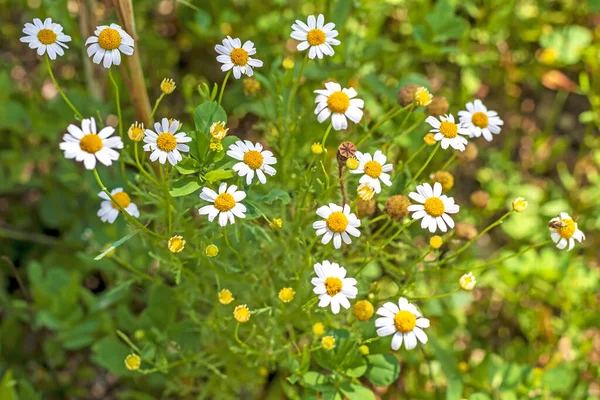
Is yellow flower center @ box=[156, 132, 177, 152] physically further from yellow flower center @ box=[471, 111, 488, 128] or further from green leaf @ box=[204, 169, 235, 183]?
yellow flower center @ box=[471, 111, 488, 128]

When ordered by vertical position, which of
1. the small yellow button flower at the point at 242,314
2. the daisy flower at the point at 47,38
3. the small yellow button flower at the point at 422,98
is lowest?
the small yellow button flower at the point at 242,314

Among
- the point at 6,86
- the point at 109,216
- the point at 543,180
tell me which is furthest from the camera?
the point at 543,180

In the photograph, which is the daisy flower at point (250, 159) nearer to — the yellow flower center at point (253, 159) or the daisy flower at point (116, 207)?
the yellow flower center at point (253, 159)

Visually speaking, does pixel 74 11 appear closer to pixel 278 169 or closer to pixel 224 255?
pixel 278 169

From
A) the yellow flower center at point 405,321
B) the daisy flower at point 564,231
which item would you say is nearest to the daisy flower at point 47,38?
the yellow flower center at point 405,321

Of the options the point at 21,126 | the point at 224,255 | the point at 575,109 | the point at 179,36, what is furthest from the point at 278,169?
the point at 575,109

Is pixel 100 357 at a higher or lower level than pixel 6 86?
lower
